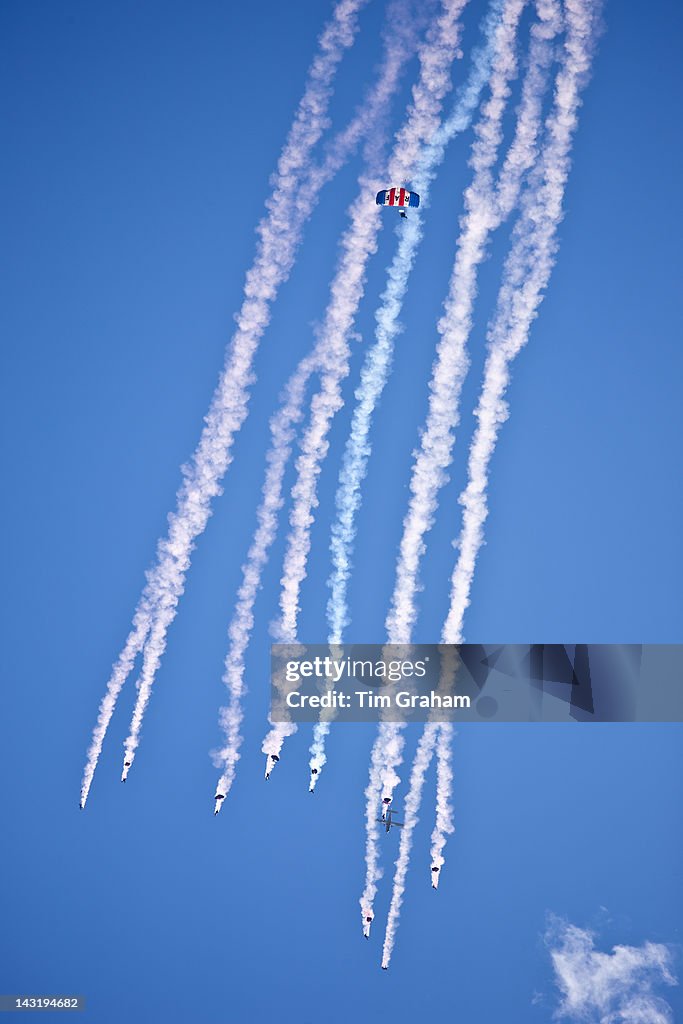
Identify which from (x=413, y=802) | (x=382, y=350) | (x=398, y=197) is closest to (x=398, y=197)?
(x=398, y=197)

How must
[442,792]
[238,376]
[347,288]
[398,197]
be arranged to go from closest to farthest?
[398,197] → [347,288] → [238,376] → [442,792]

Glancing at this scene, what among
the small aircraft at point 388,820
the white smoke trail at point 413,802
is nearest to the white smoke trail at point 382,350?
the white smoke trail at point 413,802

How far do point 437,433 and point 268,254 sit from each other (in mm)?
9127

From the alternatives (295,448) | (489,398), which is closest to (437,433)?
(489,398)

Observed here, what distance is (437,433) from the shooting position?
3334 centimetres

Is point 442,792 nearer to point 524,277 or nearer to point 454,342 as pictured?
point 454,342

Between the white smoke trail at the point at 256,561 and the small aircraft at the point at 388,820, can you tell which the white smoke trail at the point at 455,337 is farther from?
the white smoke trail at the point at 256,561

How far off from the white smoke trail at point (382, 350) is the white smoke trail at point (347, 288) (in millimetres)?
643

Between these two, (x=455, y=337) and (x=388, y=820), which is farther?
(x=388, y=820)

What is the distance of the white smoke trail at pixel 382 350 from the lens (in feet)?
105

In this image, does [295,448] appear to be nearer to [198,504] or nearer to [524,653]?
[198,504]

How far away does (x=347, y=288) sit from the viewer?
34.0 metres

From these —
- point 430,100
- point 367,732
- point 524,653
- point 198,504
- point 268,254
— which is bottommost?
point 367,732

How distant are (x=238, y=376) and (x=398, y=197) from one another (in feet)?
28.7
